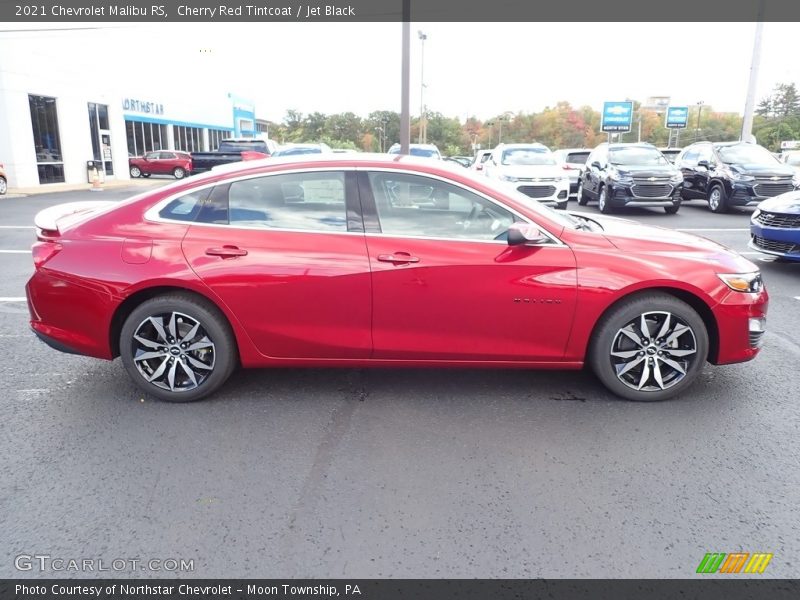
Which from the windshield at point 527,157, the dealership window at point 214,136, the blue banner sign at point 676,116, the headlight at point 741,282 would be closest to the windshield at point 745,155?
the windshield at point 527,157

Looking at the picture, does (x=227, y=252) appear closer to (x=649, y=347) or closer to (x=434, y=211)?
(x=434, y=211)

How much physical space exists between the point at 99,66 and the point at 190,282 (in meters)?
31.0

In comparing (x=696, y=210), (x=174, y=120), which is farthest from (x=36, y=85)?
(x=696, y=210)

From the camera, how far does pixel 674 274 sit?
392cm

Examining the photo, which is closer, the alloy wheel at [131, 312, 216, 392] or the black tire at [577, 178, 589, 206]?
the alloy wheel at [131, 312, 216, 392]

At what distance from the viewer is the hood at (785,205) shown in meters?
7.53

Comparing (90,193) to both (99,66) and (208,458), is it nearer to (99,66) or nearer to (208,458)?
(99,66)

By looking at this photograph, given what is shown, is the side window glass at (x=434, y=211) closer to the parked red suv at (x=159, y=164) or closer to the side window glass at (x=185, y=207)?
the side window glass at (x=185, y=207)

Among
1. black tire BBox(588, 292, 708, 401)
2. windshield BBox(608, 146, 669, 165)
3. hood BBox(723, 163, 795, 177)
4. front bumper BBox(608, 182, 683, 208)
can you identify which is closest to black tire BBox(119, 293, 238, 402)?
black tire BBox(588, 292, 708, 401)

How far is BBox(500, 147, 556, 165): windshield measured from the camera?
14953mm

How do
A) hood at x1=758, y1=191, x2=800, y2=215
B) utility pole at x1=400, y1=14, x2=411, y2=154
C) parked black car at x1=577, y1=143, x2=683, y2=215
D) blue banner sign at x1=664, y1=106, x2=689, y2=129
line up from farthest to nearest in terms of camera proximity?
blue banner sign at x1=664, y1=106, x2=689, y2=129
parked black car at x1=577, y1=143, x2=683, y2=215
utility pole at x1=400, y1=14, x2=411, y2=154
hood at x1=758, y1=191, x2=800, y2=215

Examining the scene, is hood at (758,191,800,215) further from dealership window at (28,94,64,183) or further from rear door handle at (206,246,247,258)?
dealership window at (28,94,64,183)

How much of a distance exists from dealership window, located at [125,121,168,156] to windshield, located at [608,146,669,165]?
28.4 m

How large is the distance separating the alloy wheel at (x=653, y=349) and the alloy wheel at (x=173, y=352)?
2.72m
